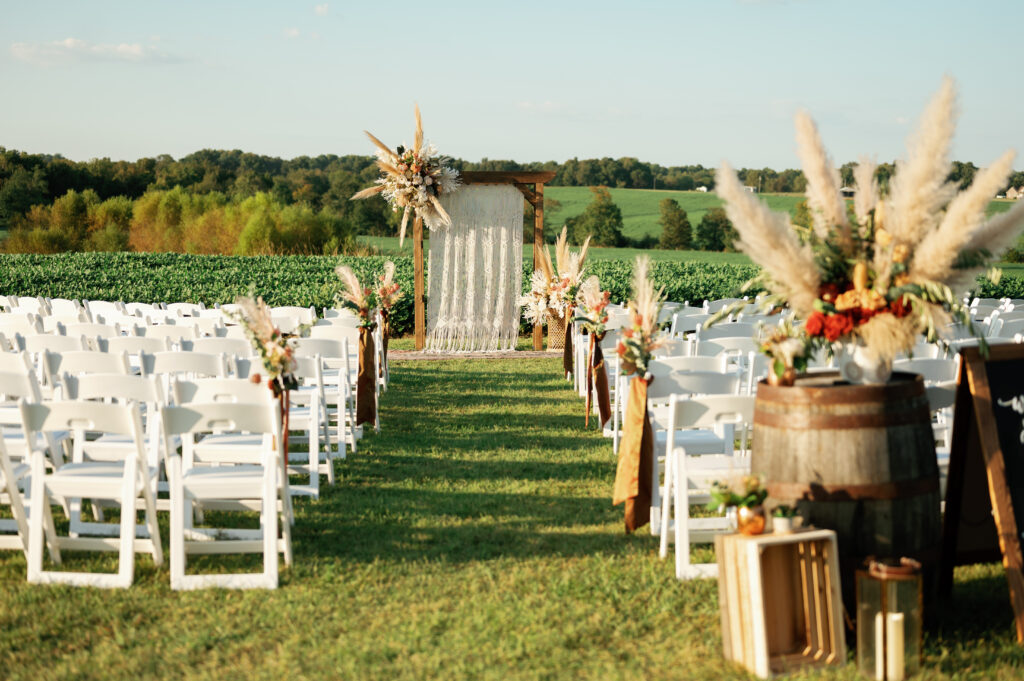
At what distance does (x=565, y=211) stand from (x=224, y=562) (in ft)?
192

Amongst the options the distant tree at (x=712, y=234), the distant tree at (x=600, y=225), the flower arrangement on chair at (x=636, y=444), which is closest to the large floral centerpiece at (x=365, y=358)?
the flower arrangement on chair at (x=636, y=444)

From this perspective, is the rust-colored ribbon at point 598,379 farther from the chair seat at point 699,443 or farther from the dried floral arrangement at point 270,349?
the dried floral arrangement at point 270,349

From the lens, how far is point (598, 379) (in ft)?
28.3

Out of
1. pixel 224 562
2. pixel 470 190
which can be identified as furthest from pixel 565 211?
pixel 224 562

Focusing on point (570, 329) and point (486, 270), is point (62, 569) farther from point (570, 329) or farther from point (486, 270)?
point (486, 270)

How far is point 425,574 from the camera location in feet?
16.1

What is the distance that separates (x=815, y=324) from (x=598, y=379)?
4.74m

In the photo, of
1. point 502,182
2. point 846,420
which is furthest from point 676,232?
point 846,420

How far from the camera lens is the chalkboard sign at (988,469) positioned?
3.93 m

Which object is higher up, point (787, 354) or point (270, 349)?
point (787, 354)

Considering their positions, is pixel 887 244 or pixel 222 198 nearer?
pixel 887 244

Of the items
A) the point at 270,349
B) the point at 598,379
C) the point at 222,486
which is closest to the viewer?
the point at 222,486

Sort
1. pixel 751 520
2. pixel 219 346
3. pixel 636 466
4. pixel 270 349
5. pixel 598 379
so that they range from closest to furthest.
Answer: pixel 751 520 → pixel 636 466 → pixel 270 349 → pixel 219 346 → pixel 598 379

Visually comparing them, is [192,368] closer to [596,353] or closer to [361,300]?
[361,300]
